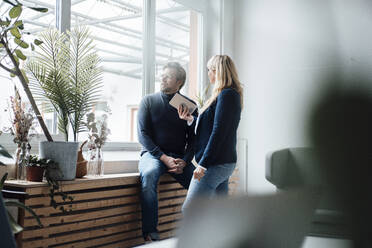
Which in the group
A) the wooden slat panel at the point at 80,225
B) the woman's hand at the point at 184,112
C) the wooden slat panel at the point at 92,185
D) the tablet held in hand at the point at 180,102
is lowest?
the wooden slat panel at the point at 80,225

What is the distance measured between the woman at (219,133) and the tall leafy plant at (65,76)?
73cm

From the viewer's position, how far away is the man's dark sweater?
2.96 m

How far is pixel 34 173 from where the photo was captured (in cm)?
228

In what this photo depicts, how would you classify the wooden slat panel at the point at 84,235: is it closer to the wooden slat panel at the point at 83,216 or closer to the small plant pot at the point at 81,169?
the wooden slat panel at the point at 83,216

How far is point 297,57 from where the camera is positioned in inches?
15.4

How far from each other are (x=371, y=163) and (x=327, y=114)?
33mm

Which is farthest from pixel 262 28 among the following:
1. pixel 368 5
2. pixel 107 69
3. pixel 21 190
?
pixel 107 69

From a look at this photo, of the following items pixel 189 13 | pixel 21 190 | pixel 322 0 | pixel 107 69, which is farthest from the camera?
pixel 189 13

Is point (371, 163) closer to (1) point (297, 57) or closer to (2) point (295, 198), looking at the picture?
(2) point (295, 198)

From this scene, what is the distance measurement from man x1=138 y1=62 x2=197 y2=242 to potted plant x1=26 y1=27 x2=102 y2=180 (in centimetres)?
50

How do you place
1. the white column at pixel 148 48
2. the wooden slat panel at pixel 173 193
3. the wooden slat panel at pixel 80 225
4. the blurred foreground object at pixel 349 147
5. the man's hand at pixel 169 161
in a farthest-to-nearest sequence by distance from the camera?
the white column at pixel 148 48 → the wooden slat panel at pixel 173 193 → the man's hand at pixel 169 161 → the wooden slat panel at pixel 80 225 → the blurred foreground object at pixel 349 147

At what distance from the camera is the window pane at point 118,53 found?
3.09 meters

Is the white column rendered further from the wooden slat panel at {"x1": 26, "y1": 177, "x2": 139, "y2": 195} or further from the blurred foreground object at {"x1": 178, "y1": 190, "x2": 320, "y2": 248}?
the blurred foreground object at {"x1": 178, "y1": 190, "x2": 320, "y2": 248}

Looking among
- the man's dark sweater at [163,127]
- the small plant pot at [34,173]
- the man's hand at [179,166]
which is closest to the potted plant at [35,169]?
the small plant pot at [34,173]
